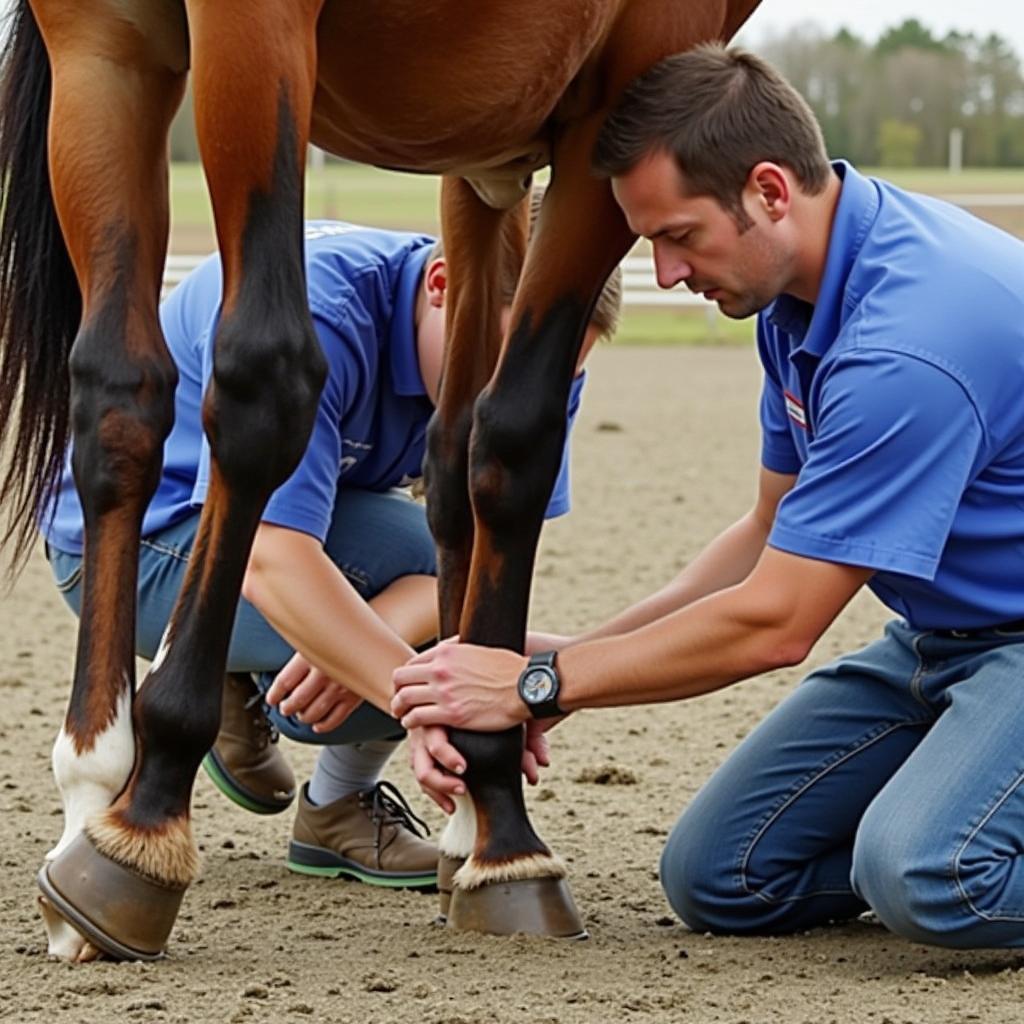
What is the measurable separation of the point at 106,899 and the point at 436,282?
4.83 ft

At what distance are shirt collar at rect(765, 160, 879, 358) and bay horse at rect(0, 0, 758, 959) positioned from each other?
0.37 metres

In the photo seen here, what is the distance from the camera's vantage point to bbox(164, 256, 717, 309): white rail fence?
1938 centimetres

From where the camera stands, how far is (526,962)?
2924mm

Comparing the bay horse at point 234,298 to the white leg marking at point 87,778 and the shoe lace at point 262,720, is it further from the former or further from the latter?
the shoe lace at point 262,720

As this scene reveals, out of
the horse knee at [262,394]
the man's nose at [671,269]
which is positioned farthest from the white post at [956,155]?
the horse knee at [262,394]

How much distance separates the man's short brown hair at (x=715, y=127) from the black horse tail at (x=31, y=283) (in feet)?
3.28

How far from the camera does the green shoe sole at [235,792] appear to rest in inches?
154

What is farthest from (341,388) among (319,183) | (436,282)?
(319,183)

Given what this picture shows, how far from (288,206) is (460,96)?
1.42ft

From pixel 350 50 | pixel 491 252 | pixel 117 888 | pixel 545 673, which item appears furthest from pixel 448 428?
pixel 117 888

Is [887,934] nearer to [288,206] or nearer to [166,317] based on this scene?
[288,206]

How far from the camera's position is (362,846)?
3.73m

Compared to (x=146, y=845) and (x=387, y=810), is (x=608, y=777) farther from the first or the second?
(x=146, y=845)

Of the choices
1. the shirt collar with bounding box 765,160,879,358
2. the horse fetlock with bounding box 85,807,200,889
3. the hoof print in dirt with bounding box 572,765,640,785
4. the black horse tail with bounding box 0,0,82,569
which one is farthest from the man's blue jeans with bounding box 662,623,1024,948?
the black horse tail with bounding box 0,0,82,569
